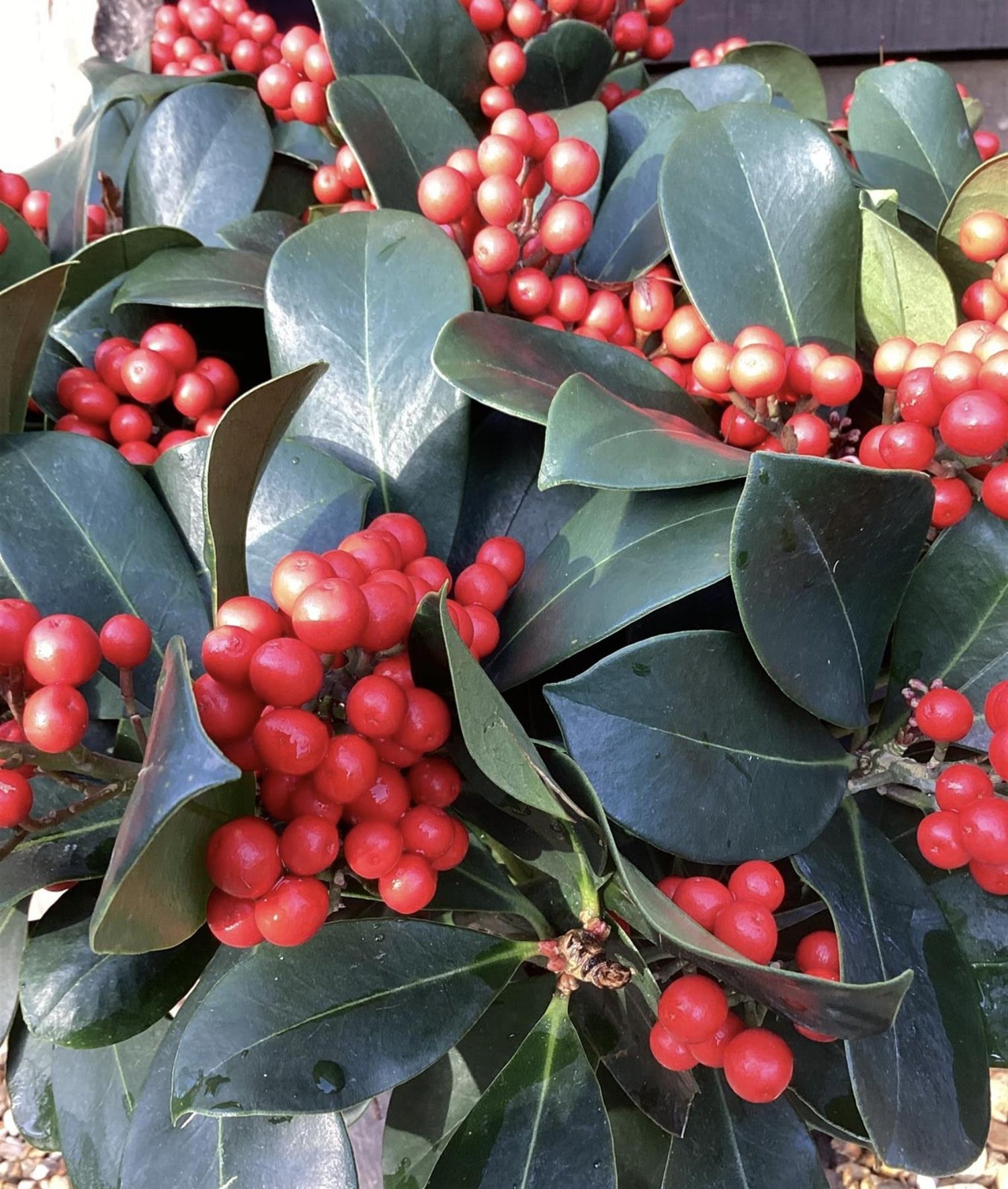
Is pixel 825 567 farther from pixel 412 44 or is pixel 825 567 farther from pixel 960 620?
pixel 412 44

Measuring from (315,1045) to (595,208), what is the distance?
83 cm

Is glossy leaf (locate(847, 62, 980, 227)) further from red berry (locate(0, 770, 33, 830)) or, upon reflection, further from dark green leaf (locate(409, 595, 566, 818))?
red berry (locate(0, 770, 33, 830))

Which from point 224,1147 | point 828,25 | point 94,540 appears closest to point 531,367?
point 94,540

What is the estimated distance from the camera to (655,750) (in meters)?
0.56

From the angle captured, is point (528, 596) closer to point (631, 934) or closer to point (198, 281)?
point (631, 934)

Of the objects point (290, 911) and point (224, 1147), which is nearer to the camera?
point (290, 911)

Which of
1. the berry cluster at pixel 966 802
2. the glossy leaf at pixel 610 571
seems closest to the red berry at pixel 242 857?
the glossy leaf at pixel 610 571

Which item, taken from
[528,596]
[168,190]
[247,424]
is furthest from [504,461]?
[168,190]

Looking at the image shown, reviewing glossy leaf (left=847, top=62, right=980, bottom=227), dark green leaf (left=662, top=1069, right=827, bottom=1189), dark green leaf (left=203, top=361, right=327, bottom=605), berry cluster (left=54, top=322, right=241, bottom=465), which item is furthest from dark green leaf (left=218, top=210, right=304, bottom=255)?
dark green leaf (left=662, top=1069, right=827, bottom=1189)

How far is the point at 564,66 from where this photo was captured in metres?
1.11

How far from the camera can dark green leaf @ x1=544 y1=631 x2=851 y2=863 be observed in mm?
548

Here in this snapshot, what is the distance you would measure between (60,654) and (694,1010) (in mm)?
414

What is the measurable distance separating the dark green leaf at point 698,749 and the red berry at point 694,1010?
Answer: 0.24ft

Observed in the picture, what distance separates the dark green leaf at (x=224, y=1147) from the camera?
65 cm
